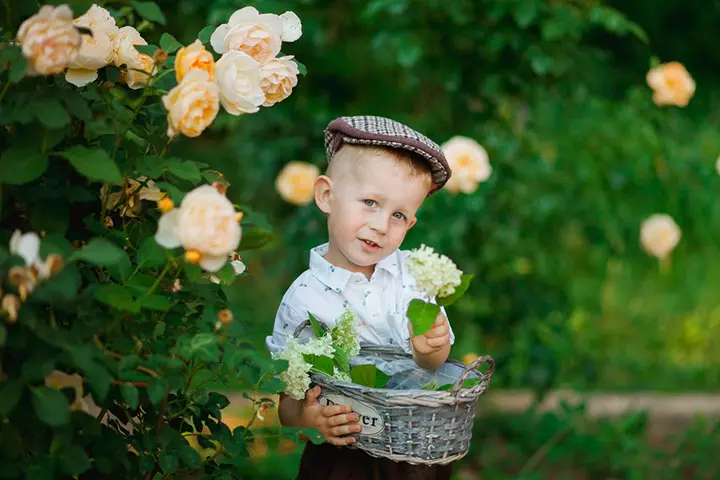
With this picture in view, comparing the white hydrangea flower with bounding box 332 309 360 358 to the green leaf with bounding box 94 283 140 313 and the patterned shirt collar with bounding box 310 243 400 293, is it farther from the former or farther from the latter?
the green leaf with bounding box 94 283 140 313

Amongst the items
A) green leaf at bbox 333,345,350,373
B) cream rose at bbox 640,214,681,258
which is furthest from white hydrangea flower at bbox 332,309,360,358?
cream rose at bbox 640,214,681,258

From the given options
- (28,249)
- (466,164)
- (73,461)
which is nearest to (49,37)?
(28,249)

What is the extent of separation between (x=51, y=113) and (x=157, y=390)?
50cm

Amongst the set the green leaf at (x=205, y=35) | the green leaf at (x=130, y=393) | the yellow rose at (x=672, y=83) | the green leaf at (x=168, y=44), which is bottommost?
the green leaf at (x=130, y=393)

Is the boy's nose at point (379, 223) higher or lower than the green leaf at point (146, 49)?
lower

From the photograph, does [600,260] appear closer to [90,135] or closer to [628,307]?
[628,307]

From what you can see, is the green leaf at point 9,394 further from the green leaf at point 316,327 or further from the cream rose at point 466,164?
the cream rose at point 466,164

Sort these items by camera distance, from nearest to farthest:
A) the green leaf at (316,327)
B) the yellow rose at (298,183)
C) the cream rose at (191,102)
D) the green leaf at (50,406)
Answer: the green leaf at (50,406)
the cream rose at (191,102)
the green leaf at (316,327)
the yellow rose at (298,183)

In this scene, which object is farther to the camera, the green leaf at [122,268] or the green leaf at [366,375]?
the green leaf at [366,375]

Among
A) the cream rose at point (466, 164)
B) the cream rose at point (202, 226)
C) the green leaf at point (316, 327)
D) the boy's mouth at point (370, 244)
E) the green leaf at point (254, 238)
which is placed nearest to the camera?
the cream rose at point (202, 226)

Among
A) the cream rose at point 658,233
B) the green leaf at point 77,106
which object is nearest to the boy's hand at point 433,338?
the green leaf at point 77,106

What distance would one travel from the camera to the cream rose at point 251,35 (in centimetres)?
191

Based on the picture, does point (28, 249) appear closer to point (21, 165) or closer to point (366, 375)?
point (21, 165)

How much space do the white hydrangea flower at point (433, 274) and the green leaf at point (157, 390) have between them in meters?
0.57
